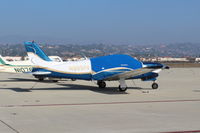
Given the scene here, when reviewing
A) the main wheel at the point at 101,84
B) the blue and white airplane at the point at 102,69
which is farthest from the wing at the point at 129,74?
the main wheel at the point at 101,84

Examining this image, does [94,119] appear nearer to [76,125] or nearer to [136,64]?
[76,125]

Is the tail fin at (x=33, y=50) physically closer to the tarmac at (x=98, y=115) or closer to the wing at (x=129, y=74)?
the wing at (x=129, y=74)

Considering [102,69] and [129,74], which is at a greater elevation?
[102,69]

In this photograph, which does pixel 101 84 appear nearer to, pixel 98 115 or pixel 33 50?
pixel 33 50

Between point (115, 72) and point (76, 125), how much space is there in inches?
427

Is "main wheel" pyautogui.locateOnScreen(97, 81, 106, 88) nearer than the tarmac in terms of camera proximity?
No

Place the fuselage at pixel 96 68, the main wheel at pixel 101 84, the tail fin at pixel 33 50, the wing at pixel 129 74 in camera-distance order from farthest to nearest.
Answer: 1. the tail fin at pixel 33 50
2. the main wheel at pixel 101 84
3. the fuselage at pixel 96 68
4. the wing at pixel 129 74

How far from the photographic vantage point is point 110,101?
1683 cm

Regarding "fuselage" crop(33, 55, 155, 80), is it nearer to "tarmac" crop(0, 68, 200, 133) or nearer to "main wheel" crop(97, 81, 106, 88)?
"main wheel" crop(97, 81, 106, 88)

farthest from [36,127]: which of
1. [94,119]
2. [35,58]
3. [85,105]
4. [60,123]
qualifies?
[35,58]

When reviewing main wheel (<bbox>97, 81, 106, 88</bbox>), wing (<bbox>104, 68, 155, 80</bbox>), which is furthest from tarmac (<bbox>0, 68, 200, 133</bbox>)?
main wheel (<bbox>97, 81, 106, 88</bbox>)

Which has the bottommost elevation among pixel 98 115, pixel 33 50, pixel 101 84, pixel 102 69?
pixel 101 84

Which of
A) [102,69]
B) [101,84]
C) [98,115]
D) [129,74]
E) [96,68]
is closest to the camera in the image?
[98,115]

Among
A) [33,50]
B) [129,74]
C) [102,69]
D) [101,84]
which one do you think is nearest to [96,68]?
[102,69]
